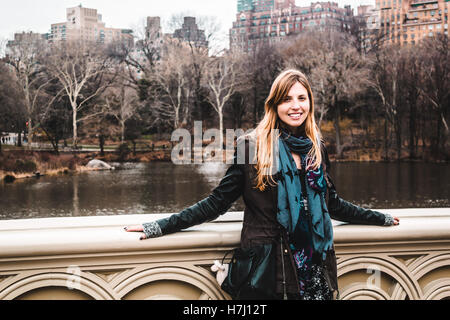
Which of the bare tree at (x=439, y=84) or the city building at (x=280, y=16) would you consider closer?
the bare tree at (x=439, y=84)

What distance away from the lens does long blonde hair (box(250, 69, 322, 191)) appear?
4.56 feet

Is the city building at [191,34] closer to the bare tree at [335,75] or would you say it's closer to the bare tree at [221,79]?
the bare tree at [221,79]

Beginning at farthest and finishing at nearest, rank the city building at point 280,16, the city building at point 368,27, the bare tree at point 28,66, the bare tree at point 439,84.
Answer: the city building at point 280,16
the city building at point 368,27
the bare tree at point 28,66
the bare tree at point 439,84

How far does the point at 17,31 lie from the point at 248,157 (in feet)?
99.0

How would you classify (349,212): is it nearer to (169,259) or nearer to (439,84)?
(169,259)

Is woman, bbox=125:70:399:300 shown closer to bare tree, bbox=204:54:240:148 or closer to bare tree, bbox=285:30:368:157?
bare tree, bbox=285:30:368:157

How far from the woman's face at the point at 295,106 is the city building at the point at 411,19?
31.1 metres

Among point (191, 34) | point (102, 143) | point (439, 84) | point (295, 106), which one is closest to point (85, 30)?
point (191, 34)

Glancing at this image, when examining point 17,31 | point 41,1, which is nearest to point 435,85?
point 17,31

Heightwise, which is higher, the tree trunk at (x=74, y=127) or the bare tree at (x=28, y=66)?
the bare tree at (x=28, y=66)

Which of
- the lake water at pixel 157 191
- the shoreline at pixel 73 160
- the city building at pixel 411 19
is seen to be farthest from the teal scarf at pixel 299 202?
the city building at pixel 411 19

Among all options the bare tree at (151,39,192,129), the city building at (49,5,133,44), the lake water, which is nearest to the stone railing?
the lake water

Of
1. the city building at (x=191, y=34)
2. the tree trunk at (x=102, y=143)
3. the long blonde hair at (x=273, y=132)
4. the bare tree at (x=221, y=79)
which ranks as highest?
the city building at (x=191, y=34)

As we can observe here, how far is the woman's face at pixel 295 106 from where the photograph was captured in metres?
1.49
